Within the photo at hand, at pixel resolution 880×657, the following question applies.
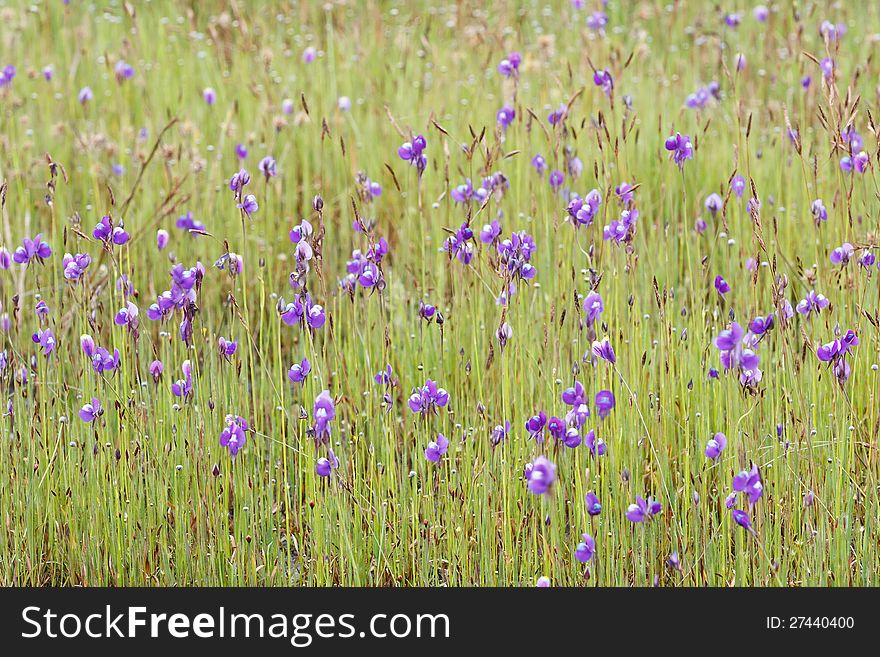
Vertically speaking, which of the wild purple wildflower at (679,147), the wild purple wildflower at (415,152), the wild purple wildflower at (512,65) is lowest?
the wild purple wildflower at (679,147)

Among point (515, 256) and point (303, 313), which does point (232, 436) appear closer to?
point (303, 313)

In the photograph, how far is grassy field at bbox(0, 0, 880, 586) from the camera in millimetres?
2244

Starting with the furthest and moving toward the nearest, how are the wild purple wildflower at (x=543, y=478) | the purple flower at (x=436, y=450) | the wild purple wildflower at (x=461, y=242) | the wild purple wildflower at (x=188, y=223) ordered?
the wild purple wildflower at (x=188, y=223) < the wild purple wildflower at (x=461, y=242) < the purple flower at (x=436, y=450) < the wild purple wildflower at (x=543, y=478)

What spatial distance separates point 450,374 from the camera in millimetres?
3084

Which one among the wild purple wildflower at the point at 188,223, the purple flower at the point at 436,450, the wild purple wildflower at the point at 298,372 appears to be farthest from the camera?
the wild purple wildflower at the point at 188,223

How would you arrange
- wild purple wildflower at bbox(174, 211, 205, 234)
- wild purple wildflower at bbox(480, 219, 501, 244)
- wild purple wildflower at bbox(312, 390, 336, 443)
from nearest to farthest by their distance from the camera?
wild purple wildflower at bbox(312, 390, 336, 443) < wild purple wildflower at bbox(480, 219, 501, 244) < wild purple wildflower at bbox(174, 211, 205, 234)

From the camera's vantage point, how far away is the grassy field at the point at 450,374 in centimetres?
224

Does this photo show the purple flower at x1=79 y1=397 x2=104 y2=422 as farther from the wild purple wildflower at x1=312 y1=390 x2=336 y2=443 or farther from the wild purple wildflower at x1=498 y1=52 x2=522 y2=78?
the wild purple wildflower at x1=498 y1=52 x2=522 y2=78

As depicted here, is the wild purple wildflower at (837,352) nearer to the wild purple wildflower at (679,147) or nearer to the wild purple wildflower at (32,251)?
the wild purple wildflower at (679,147)

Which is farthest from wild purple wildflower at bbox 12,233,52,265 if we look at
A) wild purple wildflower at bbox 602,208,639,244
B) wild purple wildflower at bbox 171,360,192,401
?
wild purple wildflower at bbox 602,208,639,244

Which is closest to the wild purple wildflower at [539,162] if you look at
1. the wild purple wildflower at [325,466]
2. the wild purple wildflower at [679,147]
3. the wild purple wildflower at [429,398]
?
the wild purple wildflower at [679,147]

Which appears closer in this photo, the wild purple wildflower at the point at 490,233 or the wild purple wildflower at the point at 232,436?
the wild purple wildflower at the point at 232,436

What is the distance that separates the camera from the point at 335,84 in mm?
4848
